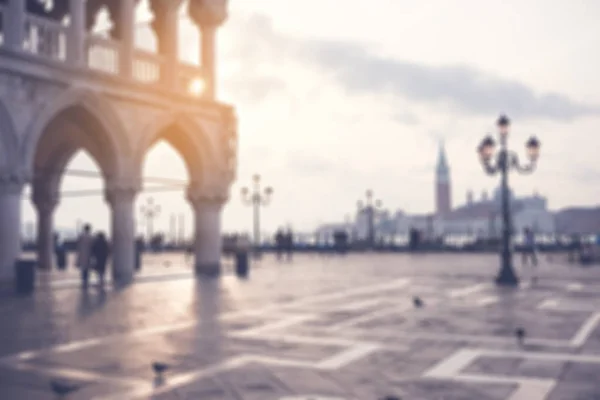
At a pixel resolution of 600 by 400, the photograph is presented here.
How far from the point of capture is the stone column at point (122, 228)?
19.0 m

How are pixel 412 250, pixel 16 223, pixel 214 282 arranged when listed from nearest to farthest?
pixel 16 223 < pixel 214 282 < pixel 412 250

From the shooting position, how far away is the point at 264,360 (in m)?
7.20

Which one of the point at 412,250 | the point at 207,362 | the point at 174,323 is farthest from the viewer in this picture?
the point at 412,250

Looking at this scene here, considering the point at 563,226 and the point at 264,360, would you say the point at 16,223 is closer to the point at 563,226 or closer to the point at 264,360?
the point at 264,360

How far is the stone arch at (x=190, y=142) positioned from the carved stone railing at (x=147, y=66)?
1273 mm

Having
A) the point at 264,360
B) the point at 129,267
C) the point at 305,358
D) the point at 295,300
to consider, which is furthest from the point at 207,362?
the point at 129,267

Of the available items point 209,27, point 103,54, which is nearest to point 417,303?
point 103,54

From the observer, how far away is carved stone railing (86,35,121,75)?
1839 centimetres

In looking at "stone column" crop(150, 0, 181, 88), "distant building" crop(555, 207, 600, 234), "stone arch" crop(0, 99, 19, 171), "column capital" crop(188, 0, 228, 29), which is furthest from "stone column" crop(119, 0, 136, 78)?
"distant building" crop(555, 207, 600, 234)

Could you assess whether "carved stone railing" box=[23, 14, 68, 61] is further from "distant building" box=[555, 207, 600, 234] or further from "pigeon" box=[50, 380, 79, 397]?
"distant building" box=[555, 207, 600, 234]

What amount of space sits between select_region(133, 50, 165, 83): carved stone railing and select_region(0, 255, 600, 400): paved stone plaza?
24.4 ft

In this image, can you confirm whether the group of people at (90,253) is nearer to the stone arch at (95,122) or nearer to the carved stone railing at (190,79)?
the stone arch at (95,122)

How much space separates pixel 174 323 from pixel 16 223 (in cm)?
823

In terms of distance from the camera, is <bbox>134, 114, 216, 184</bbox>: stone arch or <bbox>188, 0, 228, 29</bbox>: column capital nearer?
<bbox>134, 114, 216, 184</bbox>: stone arch
